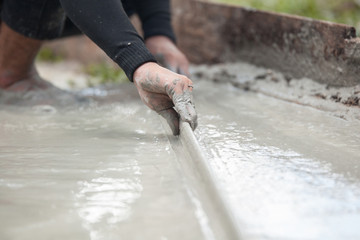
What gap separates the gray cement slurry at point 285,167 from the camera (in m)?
1.13

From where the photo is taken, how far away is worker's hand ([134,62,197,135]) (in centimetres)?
169

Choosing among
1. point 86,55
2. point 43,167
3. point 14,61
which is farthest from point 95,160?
point 86,55

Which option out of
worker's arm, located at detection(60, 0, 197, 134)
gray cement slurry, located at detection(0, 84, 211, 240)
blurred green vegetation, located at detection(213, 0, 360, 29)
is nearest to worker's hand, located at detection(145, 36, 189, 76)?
gray cement slurry, located at detection(0, 84, 211, 240)

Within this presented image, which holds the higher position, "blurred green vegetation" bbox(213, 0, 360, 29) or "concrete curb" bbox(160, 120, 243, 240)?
"blurred green vegetation" bbox(213, 0, 360, 29)

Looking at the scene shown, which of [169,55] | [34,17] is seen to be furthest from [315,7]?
[34,17]

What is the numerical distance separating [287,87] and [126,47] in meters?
1.16

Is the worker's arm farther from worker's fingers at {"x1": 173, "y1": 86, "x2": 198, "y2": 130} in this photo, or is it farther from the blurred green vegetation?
the blurred green vegetation

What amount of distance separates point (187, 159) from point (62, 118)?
91 cm

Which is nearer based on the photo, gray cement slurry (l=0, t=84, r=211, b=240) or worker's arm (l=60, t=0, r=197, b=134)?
gray cement slurry (l=0, t=84, r=211, b=240)

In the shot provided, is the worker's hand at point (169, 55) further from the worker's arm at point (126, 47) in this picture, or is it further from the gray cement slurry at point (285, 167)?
the worker's arm at point (126, 47)

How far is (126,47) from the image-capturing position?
1757 mm

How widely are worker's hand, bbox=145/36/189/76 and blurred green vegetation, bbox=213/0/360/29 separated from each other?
50.1 inches

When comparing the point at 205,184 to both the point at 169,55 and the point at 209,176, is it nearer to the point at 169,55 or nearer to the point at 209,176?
the point at 209,176

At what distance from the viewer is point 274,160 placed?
152 cm
